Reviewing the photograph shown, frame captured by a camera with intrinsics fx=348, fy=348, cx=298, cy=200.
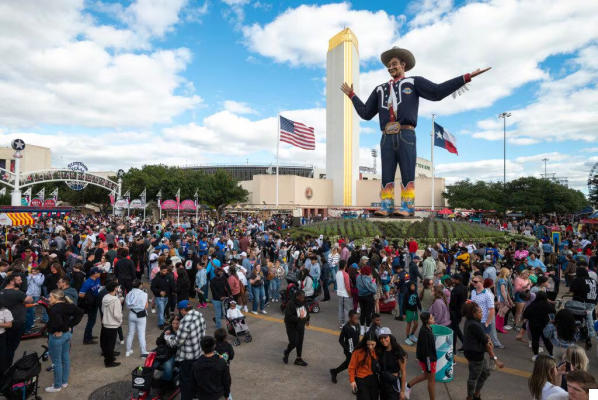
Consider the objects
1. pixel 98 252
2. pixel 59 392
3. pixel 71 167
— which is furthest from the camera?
pixel 71 167

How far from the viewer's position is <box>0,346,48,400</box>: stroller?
198 inches

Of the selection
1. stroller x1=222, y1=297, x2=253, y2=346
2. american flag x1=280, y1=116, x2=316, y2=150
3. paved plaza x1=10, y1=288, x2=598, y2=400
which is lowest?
paved plaza x1=10, y1=288, x2=598, y2=400

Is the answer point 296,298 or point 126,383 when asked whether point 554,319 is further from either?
point 126,383

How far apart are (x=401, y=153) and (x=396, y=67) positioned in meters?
5.68

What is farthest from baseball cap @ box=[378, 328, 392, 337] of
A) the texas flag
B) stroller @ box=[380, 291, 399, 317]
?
the texas flag

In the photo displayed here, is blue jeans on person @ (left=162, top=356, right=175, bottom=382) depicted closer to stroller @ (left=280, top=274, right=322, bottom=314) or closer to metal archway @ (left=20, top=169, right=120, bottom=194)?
stroller @ (left=280, top=274, right=322, bottom=314)

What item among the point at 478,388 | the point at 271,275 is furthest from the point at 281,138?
the point at 478,388

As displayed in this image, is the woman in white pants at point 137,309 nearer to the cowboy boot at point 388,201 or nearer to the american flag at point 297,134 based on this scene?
the cowboy boot at point 388,201

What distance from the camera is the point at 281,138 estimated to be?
3266 centimetres

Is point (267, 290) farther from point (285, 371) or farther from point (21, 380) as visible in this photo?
point (21, 380)

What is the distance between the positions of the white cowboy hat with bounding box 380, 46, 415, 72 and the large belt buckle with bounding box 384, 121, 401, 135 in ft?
13.0

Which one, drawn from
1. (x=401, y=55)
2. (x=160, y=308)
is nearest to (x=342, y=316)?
(x=160, y=308)

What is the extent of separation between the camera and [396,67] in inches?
909

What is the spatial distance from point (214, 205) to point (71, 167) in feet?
60.5
